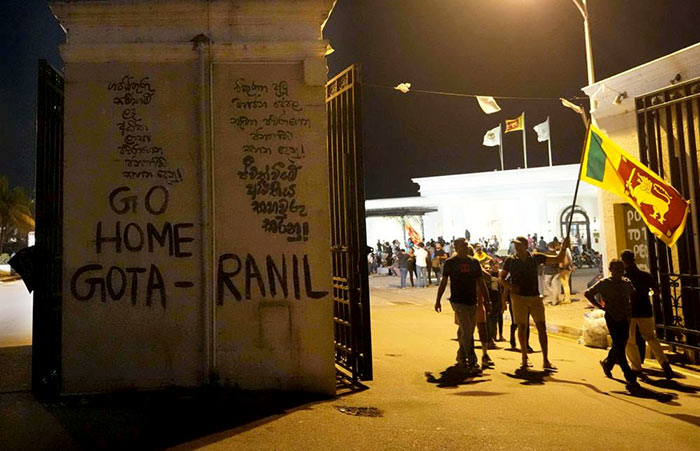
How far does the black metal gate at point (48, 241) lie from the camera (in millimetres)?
5949

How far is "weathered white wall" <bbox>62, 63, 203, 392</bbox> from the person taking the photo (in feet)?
19.4

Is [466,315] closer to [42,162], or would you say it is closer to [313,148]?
[313,148]

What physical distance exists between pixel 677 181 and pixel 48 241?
27.9 ft

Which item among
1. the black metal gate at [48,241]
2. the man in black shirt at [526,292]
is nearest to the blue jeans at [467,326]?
the man in black shirt at [526,292]

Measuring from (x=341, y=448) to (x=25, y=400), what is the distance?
3.63 meters

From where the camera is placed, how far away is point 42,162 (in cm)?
607

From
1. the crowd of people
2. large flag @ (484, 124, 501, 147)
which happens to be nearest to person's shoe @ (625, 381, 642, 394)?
the crowd of people

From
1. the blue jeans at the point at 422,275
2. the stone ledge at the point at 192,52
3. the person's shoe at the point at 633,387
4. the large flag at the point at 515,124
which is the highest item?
the large flag at the point at 515,124

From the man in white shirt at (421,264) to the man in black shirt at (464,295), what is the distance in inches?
540

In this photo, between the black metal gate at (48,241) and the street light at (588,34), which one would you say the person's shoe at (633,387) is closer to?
the black metal gate at (48,241)

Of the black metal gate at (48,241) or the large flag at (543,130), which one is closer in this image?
the black metal gate at (48,241)

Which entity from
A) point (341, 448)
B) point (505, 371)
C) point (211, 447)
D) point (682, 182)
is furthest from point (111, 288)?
point (682, 182)

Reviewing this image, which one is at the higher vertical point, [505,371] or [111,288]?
[111,288]

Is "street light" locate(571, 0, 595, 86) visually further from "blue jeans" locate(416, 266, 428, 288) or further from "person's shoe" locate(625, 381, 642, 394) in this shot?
"blue jeans" locate(416, 266, 428, 288)
